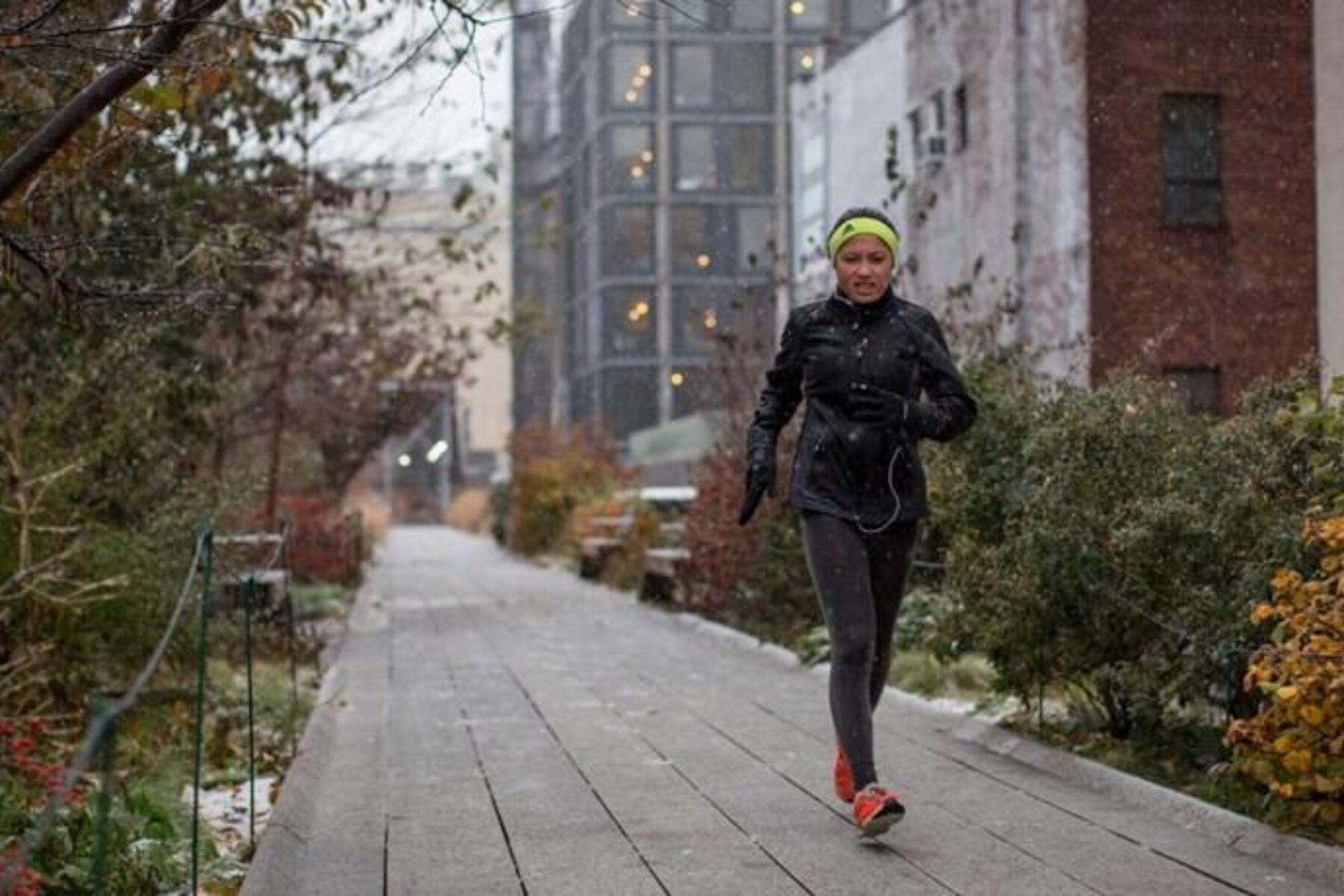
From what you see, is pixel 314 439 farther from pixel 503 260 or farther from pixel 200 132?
pixel 503 260

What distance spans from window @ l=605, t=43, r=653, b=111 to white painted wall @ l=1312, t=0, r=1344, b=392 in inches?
2254

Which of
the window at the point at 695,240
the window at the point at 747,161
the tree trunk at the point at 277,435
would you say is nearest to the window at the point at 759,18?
the window at the point at 747,161

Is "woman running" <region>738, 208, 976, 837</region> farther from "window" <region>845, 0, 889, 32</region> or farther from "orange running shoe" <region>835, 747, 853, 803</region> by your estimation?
"window" <region>845, 0, 889, 32</region>

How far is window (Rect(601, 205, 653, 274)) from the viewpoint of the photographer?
74.7 metres

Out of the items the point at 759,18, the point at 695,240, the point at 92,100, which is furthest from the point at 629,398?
the point at 92,100

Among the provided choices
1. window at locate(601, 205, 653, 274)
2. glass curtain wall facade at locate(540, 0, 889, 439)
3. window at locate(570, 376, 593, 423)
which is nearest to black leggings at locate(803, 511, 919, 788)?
glass curtain wall facade at locate(540, 0, 889, 439)

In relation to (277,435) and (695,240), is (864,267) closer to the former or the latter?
(277,435)

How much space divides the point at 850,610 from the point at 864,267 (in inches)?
44.0

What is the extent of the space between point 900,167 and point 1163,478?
24.1 m

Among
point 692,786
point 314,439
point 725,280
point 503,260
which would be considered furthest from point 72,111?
point 503,260

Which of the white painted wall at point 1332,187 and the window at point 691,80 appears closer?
the white painted wall at point 1332,187

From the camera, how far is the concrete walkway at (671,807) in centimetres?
608

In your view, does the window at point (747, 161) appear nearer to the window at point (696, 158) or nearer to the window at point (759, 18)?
the window at point (696, 158)

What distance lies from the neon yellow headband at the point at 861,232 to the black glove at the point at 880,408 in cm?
46
